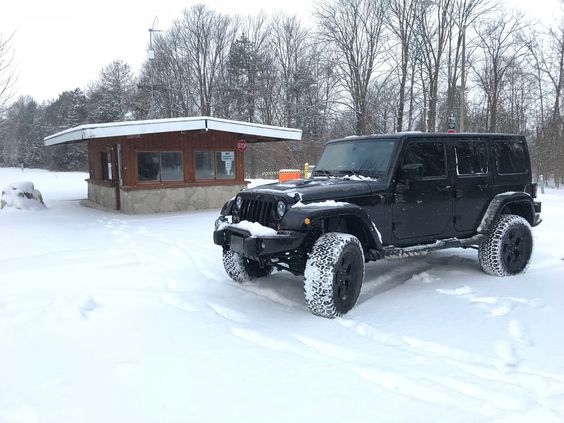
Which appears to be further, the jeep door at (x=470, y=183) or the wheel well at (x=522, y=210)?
the wheel well at (x=522, y=210)

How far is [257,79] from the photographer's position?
136 feet

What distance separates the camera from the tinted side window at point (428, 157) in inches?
214

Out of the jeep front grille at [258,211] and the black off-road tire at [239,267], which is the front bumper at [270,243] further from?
the black off-road tire at [239,267]

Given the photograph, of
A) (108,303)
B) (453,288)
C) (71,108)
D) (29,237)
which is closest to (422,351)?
(453,288)

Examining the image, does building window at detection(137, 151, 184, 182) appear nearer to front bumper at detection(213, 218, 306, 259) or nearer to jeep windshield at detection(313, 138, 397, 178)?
jeep windshield at detection(313, 138, 397, 178)

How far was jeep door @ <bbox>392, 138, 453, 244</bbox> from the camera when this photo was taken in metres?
5.28

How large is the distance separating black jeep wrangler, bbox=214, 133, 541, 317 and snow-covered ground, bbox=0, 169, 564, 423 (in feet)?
1.31

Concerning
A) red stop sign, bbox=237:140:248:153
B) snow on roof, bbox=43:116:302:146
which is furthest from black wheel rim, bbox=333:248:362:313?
red stop sign, bbox=237:140:248:153

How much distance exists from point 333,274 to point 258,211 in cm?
106

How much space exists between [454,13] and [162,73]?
Result: 2786cm

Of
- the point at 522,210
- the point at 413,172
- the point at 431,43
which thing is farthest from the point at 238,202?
the point at 431,43

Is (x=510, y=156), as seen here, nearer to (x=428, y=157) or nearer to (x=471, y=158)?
(x=471, y=158)

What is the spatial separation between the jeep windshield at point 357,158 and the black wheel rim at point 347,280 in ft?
3.58

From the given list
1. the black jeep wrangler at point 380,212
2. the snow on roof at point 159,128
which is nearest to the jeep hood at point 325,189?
the black jeep wrangler at point 380,212
